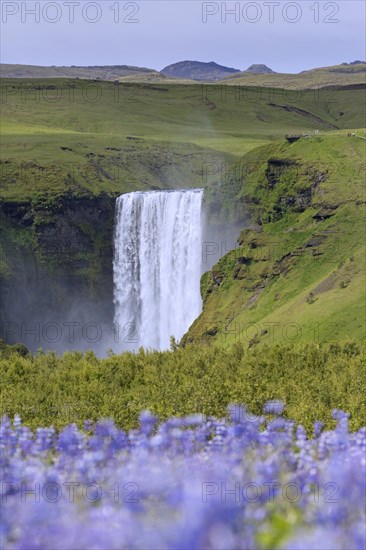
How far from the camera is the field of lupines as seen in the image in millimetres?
4590

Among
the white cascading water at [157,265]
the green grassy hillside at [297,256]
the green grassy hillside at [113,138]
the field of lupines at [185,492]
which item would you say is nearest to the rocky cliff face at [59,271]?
the green grassy hillside at [113,138]

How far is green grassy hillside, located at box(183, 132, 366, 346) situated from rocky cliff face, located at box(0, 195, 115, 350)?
21.6 m

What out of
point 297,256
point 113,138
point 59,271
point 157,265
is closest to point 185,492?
point 297,256

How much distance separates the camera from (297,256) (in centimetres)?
5306

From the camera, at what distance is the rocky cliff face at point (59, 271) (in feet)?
261

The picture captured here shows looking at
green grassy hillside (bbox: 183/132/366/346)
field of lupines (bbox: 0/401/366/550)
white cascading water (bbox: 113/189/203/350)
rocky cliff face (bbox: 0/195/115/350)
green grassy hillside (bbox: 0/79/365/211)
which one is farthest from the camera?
green grassy hillside (bbox: 0/79/365/211)

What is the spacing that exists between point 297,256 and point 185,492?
160ft

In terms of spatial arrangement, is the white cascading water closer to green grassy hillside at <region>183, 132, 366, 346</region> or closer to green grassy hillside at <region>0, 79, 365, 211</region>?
green grassy hillside at <region>183, 132, 366, 346</region>

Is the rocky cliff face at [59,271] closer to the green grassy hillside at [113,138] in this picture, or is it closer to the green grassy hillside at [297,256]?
the green grassy hillside at [113,138]

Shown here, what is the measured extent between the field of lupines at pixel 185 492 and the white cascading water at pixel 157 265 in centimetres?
6109

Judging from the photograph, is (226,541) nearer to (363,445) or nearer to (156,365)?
(363,445)

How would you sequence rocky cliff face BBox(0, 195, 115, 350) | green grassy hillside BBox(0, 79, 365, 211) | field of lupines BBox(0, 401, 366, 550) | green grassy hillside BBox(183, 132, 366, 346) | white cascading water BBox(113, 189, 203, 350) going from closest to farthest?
field of lupines BBox(0, 401, 366, 550)
green grassy hillside BBox(183, 132, 366, 346)
white cascading water BBox(113, 189, 203, 350)
rocky cliff face BBox(0, 195, 115, 350)
green grassy hillside BBox(0, 79, 365, 211)

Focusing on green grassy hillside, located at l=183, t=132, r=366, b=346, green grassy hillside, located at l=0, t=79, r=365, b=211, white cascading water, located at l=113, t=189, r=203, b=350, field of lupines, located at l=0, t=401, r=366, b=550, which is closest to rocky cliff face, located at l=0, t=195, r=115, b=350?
green grassy hillside, located at l=0, t=79, r=365, b=211

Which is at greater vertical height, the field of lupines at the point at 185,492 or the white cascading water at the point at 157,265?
the field of lupines at the point at 185,492
